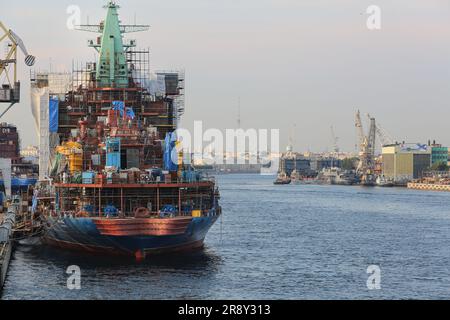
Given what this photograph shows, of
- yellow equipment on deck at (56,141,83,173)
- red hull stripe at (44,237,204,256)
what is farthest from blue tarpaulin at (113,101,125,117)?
red hull stripe at (44,237,204,256)

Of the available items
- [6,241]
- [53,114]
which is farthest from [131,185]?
[53,114]

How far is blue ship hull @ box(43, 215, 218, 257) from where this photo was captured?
58219 mm

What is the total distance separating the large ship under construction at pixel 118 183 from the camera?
58.7 m

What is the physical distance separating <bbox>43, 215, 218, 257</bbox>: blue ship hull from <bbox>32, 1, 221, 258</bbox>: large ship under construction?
0.08 m

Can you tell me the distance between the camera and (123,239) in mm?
57750

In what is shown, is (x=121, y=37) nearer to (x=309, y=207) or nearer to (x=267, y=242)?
(x=267, y=242)

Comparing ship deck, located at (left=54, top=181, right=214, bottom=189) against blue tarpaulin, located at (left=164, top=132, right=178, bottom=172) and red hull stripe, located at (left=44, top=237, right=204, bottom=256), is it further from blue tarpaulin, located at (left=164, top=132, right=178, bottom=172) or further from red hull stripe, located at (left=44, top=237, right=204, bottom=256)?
red hull stripe, located at (left=44, top=237, right=204, bottom=256)

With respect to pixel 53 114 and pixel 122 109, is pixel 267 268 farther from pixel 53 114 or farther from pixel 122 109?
pixel 53 114

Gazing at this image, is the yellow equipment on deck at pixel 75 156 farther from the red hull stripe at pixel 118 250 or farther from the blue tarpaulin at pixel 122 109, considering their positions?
the red hull stripe at pixel 118 250

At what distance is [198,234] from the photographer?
63375 mm

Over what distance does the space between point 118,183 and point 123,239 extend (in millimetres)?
4798

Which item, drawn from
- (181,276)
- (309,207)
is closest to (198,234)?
(181,276)

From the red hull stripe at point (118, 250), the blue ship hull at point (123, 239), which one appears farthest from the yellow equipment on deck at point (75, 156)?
the red hull stripe at point (118, 250)

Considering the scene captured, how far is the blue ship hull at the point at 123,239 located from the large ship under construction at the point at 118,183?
0.08 metres
